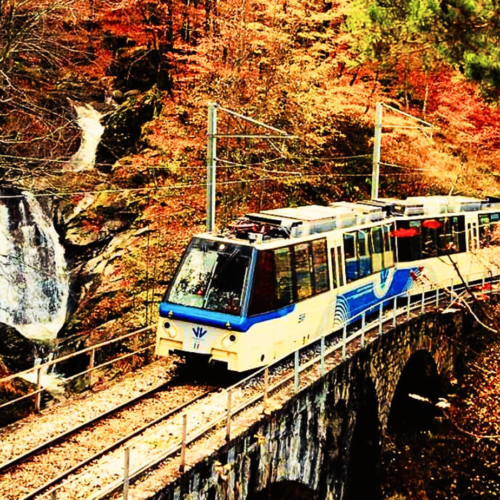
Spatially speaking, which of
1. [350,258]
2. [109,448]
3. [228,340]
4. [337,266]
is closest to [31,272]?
[350,258]

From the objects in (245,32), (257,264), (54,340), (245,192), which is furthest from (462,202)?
(54,340)

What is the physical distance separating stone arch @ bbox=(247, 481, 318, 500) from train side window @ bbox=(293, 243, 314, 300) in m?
3.36

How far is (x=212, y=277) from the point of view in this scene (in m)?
12.4

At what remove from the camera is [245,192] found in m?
20.9

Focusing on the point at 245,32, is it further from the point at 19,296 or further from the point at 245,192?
the point at 19,296

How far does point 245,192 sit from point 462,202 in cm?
649

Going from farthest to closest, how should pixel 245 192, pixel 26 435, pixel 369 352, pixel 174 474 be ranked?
pixel 245 192, pixel 369 352, pixel 26 435, pixel 174 474

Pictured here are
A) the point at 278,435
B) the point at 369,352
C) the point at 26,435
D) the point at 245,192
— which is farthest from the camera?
the point at 245,192

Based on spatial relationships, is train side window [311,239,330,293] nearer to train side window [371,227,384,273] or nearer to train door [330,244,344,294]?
train door [330,244,344,294]

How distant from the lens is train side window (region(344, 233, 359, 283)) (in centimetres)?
1574

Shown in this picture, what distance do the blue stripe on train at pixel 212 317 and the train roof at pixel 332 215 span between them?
139 cm

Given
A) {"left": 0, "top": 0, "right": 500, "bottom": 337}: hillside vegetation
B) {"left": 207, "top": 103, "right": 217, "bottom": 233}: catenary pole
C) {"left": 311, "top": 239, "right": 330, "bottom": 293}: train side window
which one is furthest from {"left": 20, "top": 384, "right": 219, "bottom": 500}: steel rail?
{"left": 0, "top": 0, "right": 500, "bottom": 337}: hillside vegetation

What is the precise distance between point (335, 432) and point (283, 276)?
2944mm

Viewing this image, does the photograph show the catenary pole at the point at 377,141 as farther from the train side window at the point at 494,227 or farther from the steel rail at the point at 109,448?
the steel rail at the point at 109,448
